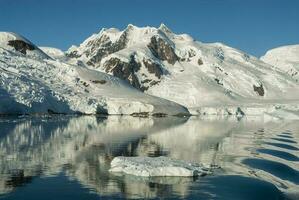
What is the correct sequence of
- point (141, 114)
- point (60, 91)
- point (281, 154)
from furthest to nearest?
point (141, 114), point (60, 91), point (281, 154)

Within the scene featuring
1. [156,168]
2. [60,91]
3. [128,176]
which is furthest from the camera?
[60,91]

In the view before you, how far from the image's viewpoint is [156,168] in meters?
34.3

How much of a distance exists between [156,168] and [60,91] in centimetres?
12259

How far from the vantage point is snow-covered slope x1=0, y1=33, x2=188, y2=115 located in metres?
127

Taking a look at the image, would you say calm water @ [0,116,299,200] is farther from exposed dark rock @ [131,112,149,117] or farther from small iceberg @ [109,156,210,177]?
exposed dark rock @ [131,112,149,117]

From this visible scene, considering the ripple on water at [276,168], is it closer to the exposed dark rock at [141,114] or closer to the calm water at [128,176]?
the calm water at [128,176]

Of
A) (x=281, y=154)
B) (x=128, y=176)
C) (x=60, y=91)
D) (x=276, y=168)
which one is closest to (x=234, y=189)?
(x=128, y=176)

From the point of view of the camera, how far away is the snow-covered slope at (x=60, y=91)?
4990 inches

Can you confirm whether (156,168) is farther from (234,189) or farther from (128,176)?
(234,189)

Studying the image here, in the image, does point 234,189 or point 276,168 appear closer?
point 234,189

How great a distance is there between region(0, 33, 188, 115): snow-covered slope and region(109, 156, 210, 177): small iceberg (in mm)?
87448

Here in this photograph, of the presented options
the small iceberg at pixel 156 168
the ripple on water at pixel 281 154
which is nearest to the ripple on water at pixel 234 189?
the small iceberg at pixel 156 168

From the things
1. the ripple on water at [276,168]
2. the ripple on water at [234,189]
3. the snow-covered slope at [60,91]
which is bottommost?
the ripple on water at [234,189]

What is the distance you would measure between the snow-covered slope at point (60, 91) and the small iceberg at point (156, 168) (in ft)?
287
